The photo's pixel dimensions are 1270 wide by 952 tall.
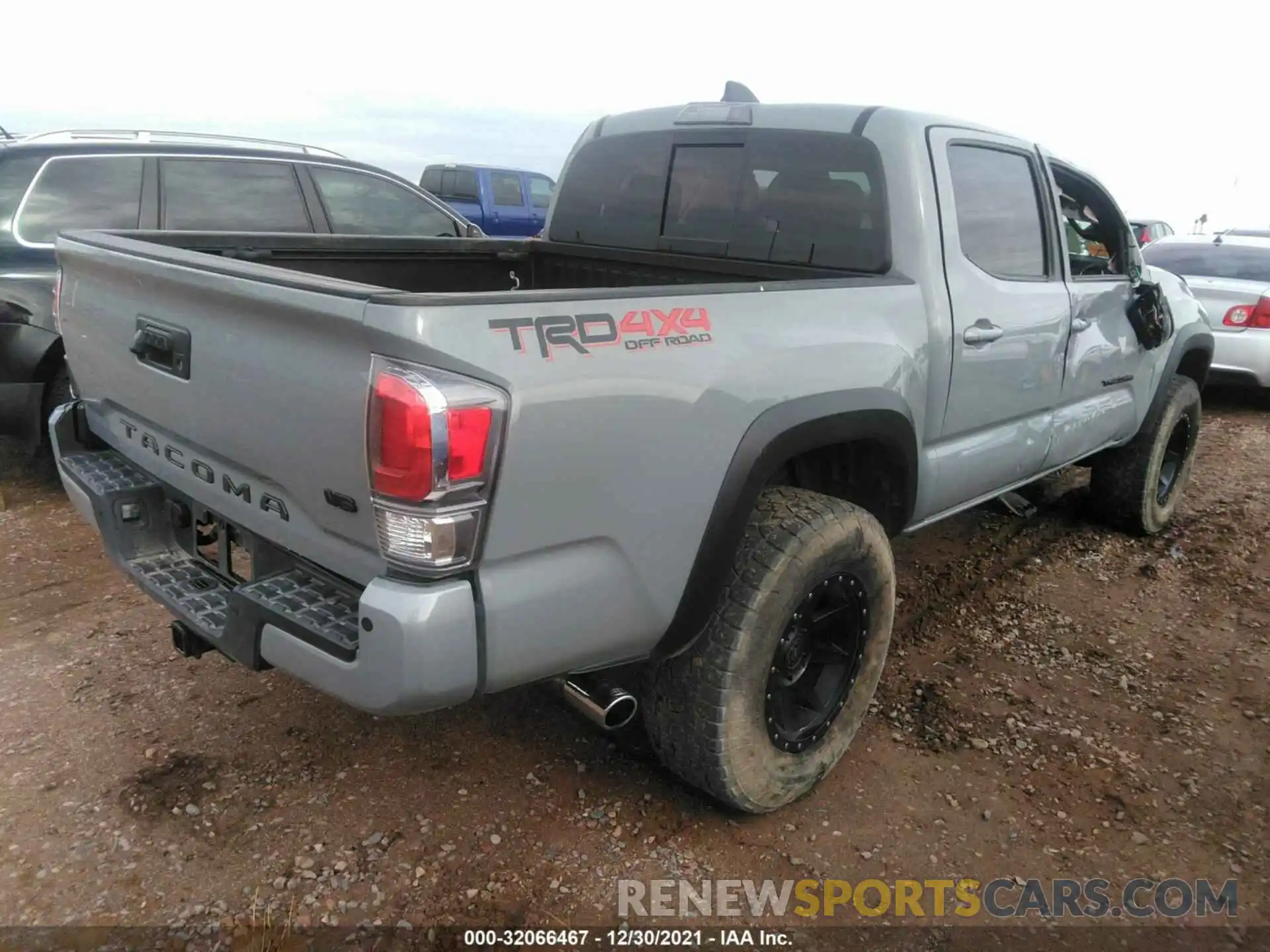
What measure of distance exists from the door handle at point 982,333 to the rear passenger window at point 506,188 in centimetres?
1222

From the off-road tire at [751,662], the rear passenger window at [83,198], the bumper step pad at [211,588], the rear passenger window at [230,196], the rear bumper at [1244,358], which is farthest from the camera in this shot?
the rear bumper at [1244,358]

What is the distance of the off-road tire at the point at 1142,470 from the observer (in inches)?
187

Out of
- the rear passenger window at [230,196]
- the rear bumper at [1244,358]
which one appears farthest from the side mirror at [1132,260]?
the rear passenger window at [230,196]

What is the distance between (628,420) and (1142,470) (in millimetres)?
3802

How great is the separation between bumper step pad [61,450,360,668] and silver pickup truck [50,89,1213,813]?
10mm

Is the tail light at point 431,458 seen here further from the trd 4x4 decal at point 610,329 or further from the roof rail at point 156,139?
the roof rail at point 156,139

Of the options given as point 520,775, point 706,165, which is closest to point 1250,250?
point 706,165

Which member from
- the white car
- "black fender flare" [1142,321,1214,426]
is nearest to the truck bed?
"black fender flare" [1142,321,1214,426]

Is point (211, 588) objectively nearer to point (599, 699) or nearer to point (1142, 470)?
point (599, 699)

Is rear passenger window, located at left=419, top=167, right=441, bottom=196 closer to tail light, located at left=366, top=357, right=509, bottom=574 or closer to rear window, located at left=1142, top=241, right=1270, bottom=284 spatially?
rear window, located at left=1142, top=241, right=1270, bottom=284

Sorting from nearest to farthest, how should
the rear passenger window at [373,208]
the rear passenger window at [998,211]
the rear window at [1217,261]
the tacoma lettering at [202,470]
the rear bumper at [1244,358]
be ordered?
the tacoma lettering at [202,470] < the rear passenger window at [998,211] < the rear passenger window at [373,208] < the rear bumper at [1244,358] < the rear window at [1217,261]

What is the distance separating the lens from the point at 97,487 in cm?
263

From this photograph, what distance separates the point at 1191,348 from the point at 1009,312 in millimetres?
2223

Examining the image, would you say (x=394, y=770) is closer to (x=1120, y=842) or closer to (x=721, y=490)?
(x=721, y=490)
